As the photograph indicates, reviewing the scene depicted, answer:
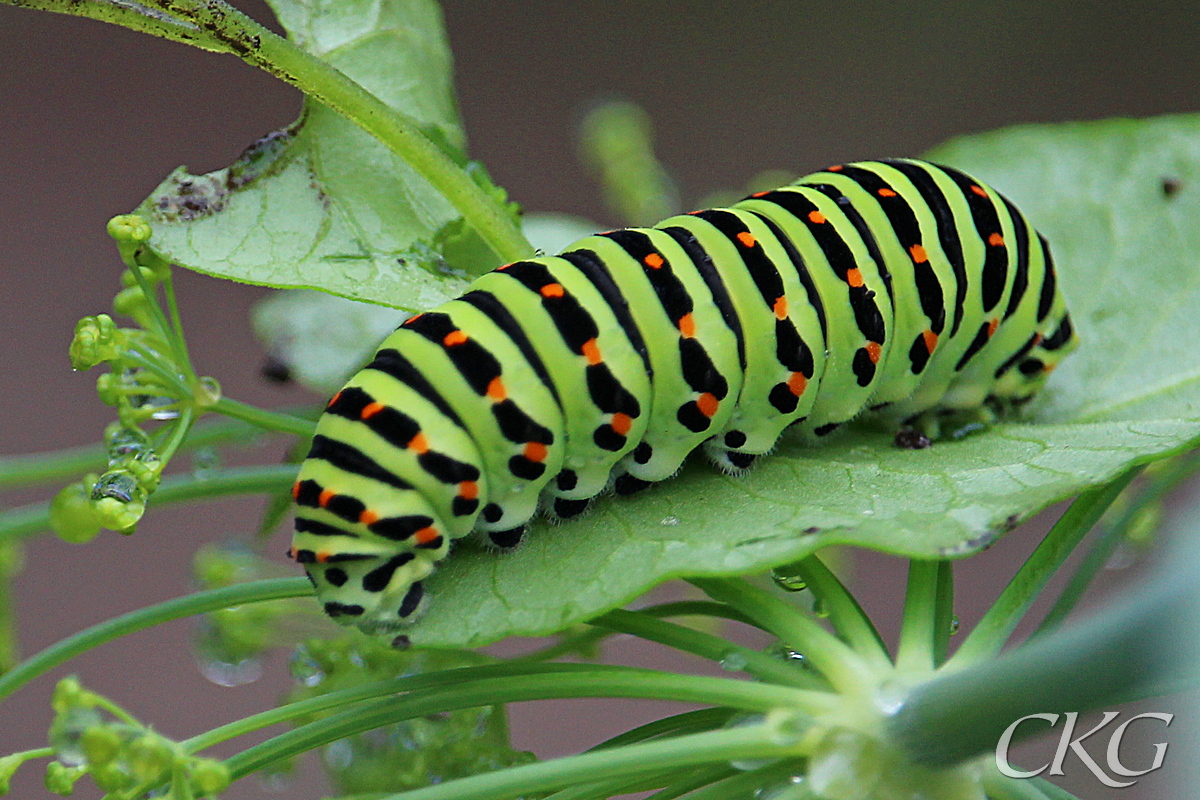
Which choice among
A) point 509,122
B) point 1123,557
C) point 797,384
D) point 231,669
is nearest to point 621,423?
point 797,384

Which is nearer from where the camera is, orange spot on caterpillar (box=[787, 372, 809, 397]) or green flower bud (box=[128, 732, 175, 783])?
green flower bud (box=[128, 732, 175, 783])

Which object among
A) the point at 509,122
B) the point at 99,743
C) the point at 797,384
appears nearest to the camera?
the point at 99,743

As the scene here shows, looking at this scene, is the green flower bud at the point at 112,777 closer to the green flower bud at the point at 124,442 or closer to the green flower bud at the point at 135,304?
the green flower bud at the point at 124,442

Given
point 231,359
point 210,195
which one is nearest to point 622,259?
point 210,195

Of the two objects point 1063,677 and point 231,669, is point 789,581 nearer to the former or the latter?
point 1063,677

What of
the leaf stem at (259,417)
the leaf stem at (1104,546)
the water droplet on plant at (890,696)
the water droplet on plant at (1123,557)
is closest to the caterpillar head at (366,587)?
the leaf stem at (259,417)

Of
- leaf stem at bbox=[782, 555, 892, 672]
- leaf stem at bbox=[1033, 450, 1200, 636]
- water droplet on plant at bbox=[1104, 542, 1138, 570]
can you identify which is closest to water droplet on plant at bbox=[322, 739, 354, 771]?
leaf stem at bbox=[782, 555, 892, 672]

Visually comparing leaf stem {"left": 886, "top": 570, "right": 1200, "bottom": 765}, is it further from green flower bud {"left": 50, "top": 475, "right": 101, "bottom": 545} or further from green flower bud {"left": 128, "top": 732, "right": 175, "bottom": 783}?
green flower bud {"left": 50, "top": 475, "right": 101, "bottom": 545}
